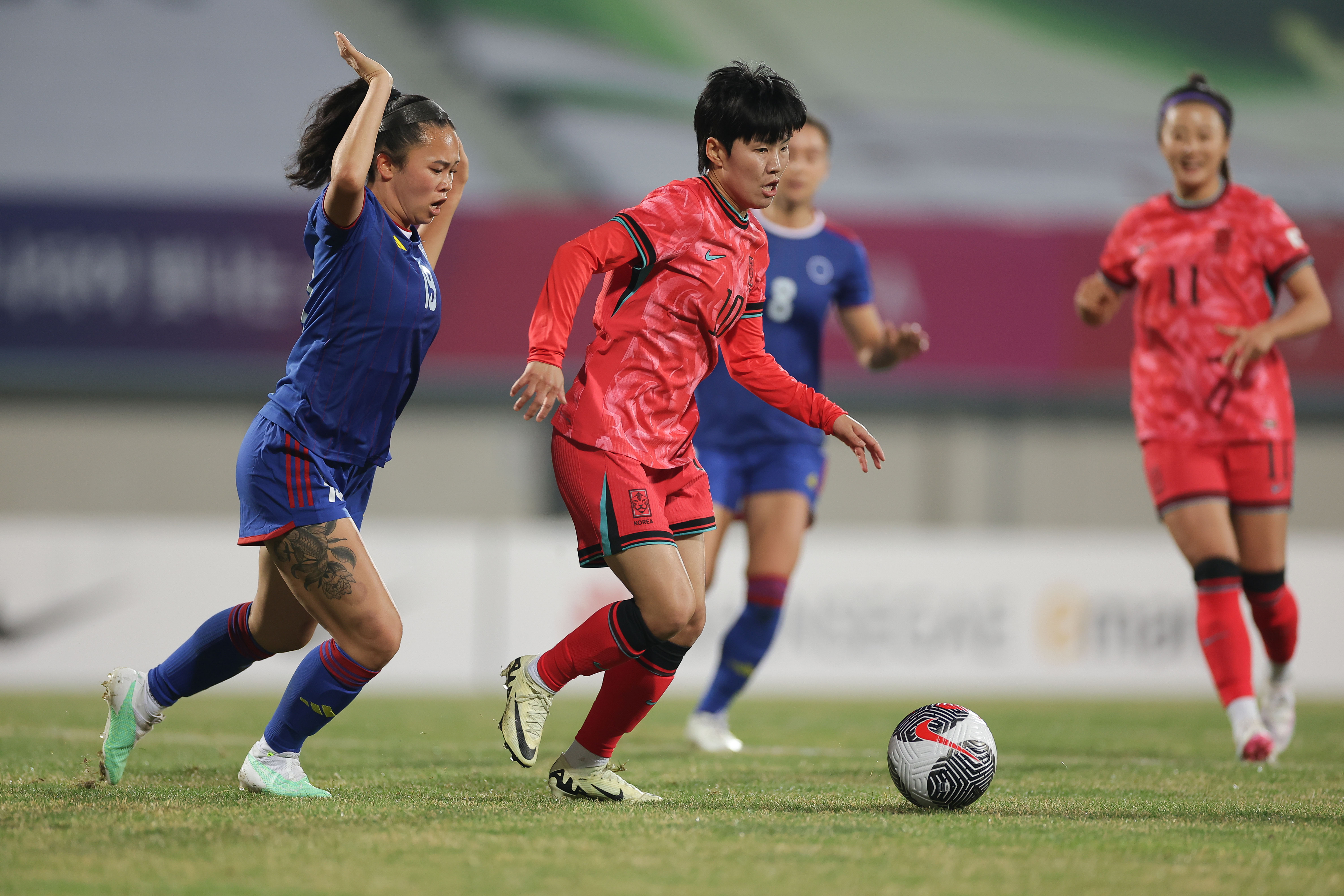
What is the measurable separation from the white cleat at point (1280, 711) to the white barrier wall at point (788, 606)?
15.5ft

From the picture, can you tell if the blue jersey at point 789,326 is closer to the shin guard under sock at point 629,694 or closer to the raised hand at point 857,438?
the raised hand at point 857,438

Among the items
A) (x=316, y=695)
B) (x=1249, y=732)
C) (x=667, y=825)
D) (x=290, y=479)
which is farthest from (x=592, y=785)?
(x=1249, y=732)

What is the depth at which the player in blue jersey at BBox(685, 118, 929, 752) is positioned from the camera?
615 centimetres

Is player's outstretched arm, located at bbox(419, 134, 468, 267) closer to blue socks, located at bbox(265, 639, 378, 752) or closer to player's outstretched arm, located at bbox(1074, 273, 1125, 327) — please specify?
blue socks, located at bbox(265, 639, 378, 752)

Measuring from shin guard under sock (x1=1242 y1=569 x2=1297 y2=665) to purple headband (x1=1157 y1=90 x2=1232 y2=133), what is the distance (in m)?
1.90

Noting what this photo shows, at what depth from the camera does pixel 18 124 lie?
55.0 ft

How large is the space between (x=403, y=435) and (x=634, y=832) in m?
14.4

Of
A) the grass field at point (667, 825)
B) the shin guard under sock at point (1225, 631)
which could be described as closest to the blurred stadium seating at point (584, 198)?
the grass field at point (667, 825)

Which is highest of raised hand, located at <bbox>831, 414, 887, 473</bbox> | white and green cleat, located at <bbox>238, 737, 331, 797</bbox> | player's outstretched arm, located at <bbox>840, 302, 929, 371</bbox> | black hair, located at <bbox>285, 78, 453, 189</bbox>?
black hair, located at <bbox>285, 78, 453, 189</bbox>

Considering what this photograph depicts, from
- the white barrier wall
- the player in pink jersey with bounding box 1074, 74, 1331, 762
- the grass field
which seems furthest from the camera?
the white barrier wall

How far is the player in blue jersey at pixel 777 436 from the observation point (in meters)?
6.15

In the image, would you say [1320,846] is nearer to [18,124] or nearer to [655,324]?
[655,324]

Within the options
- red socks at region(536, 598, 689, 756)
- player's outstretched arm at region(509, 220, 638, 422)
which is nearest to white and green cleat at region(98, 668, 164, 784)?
red socks at region(536, 598, 689, 756)

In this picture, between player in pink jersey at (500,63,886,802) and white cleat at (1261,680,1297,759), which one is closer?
player in pink jersey at (500,63,886,802)
